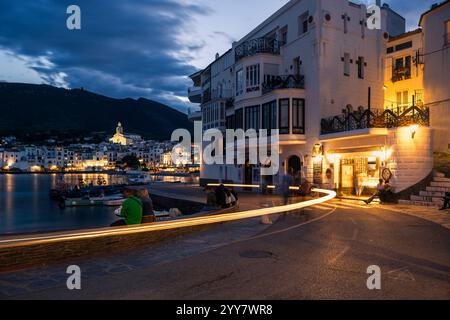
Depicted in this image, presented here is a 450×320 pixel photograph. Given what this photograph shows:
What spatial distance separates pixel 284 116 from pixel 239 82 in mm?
6439

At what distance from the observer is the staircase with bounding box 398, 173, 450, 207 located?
64.1 ft

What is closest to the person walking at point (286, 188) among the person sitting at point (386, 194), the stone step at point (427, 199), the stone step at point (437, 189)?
the person sitting at point (386, 194)

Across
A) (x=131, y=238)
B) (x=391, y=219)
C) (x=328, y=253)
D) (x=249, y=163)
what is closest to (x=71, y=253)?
(x=131, y=238)

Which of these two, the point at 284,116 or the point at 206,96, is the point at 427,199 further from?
the point at 206,96

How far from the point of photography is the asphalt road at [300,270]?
243 inches

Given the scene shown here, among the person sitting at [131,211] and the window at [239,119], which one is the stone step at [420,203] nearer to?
the window at [239,119]

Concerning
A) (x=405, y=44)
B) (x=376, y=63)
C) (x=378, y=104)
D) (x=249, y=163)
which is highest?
(x=405, y=44)

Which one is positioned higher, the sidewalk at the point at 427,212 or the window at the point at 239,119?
the window at the point at 239,119

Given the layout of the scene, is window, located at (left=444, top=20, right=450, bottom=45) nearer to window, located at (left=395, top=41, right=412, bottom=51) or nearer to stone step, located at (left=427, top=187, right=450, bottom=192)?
window, located at (left=395, top=41, right=412, bottom=51)

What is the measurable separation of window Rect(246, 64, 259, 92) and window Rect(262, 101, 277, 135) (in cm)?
194

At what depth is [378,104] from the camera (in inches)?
1151

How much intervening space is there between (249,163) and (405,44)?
16123 millimetres

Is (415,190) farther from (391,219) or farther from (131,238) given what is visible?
(131,238)

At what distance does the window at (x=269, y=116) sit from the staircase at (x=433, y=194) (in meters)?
10.9
